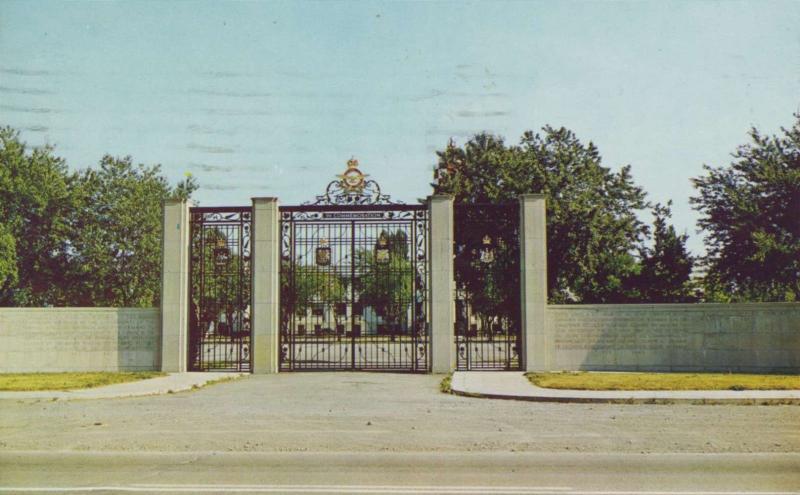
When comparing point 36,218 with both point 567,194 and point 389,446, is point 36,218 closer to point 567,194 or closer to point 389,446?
point 567,194

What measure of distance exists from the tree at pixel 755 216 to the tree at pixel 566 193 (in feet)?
17.9

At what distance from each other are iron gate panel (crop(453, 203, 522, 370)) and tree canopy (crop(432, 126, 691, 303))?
35.3 ft

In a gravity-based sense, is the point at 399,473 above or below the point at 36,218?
below

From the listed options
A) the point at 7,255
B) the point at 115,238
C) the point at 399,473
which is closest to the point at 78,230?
the point at 115,238

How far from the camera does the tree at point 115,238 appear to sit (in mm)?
43219

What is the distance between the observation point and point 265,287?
74.7 ft

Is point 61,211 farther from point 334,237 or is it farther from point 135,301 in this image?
point 334,237

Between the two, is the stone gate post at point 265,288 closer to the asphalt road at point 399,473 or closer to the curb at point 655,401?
the curb at point 655,401

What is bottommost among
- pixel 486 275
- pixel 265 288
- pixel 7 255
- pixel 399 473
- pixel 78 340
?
pixel 399 473

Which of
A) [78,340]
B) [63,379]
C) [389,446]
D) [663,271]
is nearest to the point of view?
[389,446]

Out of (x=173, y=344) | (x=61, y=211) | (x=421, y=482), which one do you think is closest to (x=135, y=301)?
(x=61, y=211)

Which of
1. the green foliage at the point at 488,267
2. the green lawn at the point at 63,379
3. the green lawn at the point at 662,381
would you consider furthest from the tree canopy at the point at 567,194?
the green lawn at the point at 63,379

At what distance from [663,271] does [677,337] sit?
65.3 ft

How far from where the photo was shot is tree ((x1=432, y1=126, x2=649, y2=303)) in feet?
120
